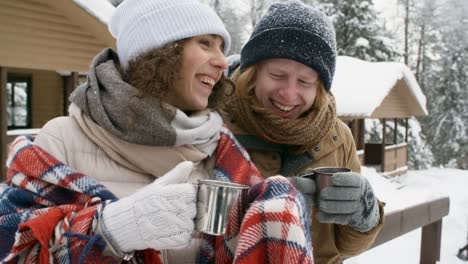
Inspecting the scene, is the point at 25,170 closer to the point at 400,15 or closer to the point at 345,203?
the point at 345,203

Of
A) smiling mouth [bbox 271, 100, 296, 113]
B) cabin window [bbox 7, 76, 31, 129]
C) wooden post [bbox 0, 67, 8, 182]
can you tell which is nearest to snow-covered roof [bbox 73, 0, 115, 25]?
wooden post [bbox 0, 67, 8, 182]

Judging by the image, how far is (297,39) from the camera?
7.78 feet

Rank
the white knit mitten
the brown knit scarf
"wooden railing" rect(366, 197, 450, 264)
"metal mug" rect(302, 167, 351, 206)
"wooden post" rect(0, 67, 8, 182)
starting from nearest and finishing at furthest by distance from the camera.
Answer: the white knit mitten → "metal mug" rect(302, 167, 351, 206) → the brown knit scarf → "wooden railing" rect(366, 197, 450, 264) → "wooden post" rect(0, 67, 8, 182)

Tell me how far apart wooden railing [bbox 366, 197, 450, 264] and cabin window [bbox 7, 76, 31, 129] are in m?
15.3

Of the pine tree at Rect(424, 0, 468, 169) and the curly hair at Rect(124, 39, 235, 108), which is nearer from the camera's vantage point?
the curly hair at Rect(124, 39, 235, 108)

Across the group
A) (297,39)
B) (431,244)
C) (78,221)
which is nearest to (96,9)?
(431,244)

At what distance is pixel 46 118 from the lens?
17.0 metres

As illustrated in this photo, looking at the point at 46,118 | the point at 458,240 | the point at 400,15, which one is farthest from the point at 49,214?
the point at 400,15

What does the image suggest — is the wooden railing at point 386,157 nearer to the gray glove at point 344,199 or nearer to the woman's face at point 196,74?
the gray glove at point 344,199

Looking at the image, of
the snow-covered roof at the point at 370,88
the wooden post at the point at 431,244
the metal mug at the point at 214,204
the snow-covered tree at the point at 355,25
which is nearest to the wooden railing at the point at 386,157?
the snow-covered roof at the point at 370,88

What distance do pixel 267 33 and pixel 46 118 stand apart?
1600 cm

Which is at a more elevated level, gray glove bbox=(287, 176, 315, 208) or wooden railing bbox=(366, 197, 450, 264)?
gray glove bbox=(287, 176, 315, 208)

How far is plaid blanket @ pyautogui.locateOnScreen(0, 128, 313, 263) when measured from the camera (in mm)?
1483

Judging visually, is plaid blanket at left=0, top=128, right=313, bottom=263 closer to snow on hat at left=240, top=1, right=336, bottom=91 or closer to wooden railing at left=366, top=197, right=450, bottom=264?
snow on hat at left=240, top=1, right=336, bottom=91
